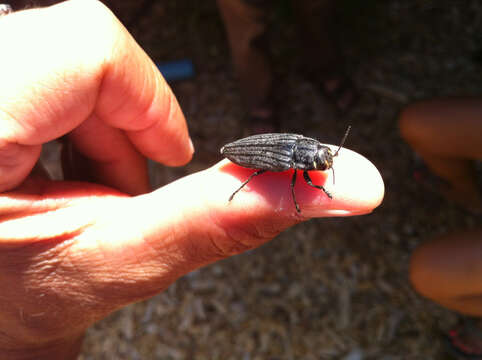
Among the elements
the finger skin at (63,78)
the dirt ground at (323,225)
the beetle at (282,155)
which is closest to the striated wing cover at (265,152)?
the beetle at (282,155)

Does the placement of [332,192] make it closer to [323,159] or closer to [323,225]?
[323,159]

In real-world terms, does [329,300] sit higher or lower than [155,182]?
lower

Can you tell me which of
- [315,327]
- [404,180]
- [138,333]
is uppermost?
[404,180]

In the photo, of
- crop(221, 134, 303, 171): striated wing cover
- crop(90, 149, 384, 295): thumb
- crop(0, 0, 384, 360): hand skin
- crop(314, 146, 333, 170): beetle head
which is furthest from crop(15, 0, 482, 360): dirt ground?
crop(314, 146, 333, 170): beetle head

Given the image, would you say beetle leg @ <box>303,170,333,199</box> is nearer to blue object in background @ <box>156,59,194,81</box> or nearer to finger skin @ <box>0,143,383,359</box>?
finger skin @ <box>0,143,383,359</box>

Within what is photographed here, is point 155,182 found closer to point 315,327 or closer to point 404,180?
point 315,327

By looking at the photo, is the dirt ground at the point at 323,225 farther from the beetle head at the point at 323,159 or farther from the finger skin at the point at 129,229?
the beetle head at the point at 323,159

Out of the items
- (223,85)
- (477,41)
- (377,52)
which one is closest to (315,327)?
(223,85)
